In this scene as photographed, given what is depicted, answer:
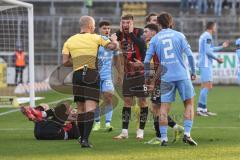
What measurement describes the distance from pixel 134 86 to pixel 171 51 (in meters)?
1.54

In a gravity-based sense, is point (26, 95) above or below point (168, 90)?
below

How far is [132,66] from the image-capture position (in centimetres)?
1337

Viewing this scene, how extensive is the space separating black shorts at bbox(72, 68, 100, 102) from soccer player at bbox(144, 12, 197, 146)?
0.88 metres

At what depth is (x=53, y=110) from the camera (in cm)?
1354

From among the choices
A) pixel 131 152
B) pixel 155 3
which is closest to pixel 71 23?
pixel 155 3

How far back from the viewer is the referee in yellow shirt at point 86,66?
12.0 m

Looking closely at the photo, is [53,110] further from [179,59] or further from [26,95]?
[26,95]

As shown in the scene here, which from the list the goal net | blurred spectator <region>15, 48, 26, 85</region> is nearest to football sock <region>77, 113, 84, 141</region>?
the goal net

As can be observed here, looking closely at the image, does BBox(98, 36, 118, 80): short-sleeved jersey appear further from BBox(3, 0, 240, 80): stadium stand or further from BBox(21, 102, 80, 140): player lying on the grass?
BBox(3, 0, 240, 80): stadium stand

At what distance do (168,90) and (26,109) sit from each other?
3.00m

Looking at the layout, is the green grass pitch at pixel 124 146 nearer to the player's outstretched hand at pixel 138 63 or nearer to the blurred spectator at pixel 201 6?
the player's outstretched hand at pixel 138 63

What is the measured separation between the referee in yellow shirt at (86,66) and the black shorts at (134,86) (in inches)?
49.0

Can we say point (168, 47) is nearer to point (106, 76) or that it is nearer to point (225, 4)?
point (106, 76)

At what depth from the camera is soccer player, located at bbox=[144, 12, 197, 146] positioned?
12.0m
